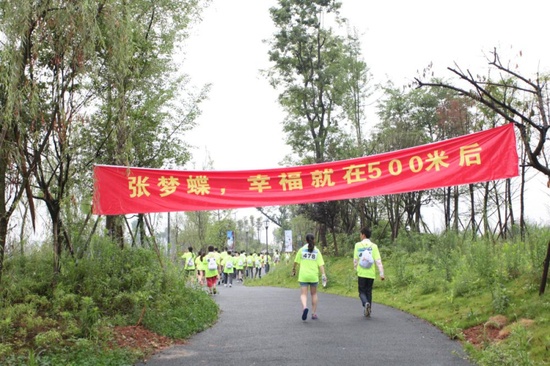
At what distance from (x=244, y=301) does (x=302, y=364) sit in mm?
8864

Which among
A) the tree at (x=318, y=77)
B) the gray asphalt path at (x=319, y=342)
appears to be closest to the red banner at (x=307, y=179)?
the gray asphalt path at (x=319, y=342)

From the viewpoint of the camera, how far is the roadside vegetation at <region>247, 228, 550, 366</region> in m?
6.84

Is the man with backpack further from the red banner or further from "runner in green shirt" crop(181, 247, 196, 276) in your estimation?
"runner in green shirt" crop(181, 247, 196, 276)

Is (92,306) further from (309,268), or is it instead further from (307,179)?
(307,179)

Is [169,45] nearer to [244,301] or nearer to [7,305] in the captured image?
[244,301]

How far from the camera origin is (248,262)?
110 feet

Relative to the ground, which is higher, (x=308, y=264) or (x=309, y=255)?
(x=309, y=255)

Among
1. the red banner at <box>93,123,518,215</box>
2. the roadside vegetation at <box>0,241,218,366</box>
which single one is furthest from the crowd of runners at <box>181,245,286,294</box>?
the red banner at <box>93,123,518,215</box>

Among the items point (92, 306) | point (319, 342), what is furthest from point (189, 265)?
point (319, 342)

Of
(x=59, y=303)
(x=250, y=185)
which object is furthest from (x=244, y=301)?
(x=59, y=303)

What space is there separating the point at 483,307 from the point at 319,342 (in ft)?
11.3

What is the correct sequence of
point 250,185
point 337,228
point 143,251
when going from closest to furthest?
1. point 250,185
2. point 143,251
3. point 337,228

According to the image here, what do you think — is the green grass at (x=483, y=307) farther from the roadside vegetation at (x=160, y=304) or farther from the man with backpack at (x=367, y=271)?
the man with backpack at (x=367, y=271)

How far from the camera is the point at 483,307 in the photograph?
962cm
